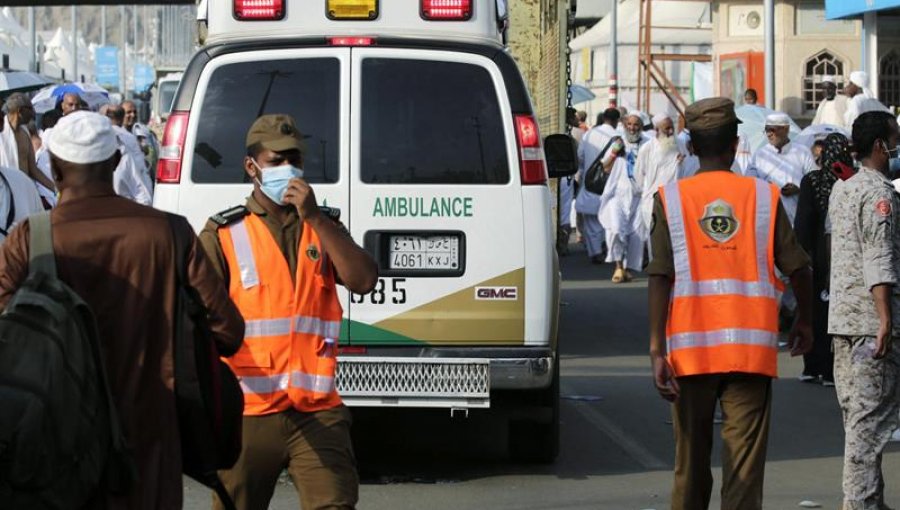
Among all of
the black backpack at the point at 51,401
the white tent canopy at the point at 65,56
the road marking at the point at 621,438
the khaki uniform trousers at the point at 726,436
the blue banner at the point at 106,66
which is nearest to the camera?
the black backpack at the point at 51,401

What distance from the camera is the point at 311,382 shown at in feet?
20.1

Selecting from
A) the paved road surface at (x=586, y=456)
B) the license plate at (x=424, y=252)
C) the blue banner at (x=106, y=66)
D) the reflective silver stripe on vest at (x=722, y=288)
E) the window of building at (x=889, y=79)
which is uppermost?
the blue banner at (x=106, y=66)

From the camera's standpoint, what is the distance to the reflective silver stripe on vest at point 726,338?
21.9 feet

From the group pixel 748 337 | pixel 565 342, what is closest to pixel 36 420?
pixel 748 337

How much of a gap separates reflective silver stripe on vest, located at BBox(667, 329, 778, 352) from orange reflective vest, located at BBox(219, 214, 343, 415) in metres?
1.30

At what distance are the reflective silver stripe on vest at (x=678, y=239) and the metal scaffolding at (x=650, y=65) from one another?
35.3 meters

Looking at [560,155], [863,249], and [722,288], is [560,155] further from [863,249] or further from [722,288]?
[722,288]

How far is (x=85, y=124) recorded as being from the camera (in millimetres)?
5242

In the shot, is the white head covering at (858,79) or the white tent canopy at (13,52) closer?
the white head covering at (858,79)

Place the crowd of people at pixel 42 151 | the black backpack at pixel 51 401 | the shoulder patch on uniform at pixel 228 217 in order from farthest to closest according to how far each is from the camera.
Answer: the crowd of people at pixel 42 151 < the shoulder patch on uniform at pixel 228 217 < the black backpack at pixel 51 401

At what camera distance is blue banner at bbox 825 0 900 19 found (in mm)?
23312

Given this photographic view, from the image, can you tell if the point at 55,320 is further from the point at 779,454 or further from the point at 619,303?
the point at 619,303

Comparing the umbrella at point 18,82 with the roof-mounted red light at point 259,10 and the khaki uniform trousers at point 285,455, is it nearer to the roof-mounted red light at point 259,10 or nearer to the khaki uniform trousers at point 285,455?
the roof-mounted red light at point 259,10

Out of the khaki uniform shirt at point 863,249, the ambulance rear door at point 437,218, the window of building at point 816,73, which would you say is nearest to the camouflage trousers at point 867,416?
the khaki uniform shirt at point 863,249
